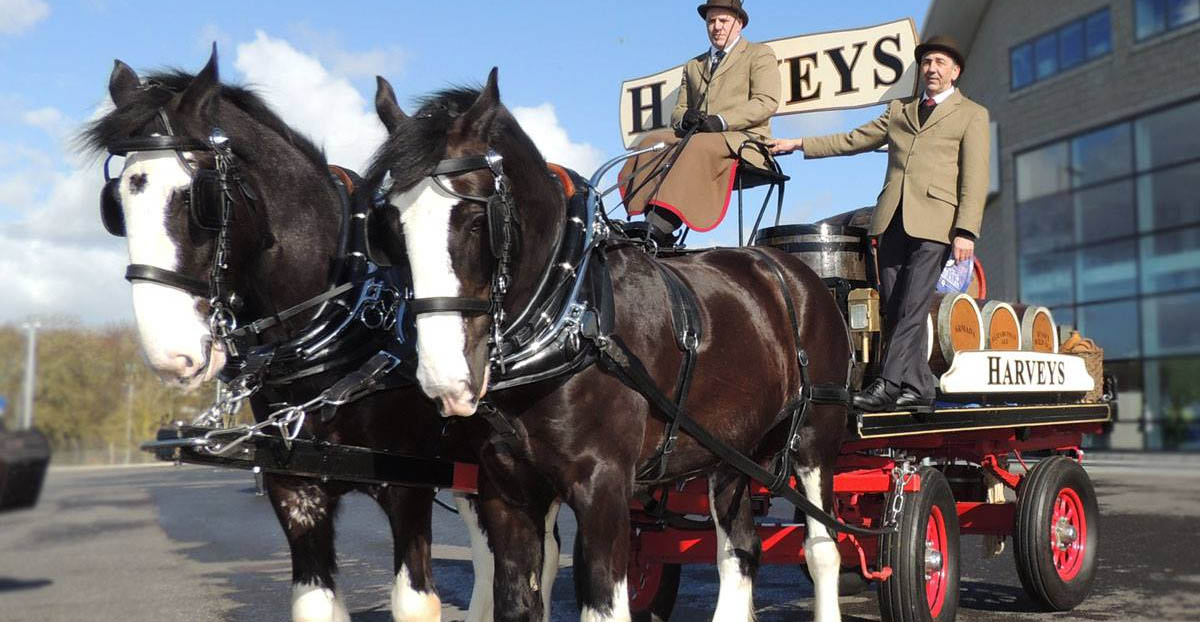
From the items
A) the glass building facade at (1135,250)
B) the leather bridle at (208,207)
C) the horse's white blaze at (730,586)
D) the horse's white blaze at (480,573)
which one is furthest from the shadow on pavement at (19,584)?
the glass building facade at (1135,250)

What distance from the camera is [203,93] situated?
3.77m

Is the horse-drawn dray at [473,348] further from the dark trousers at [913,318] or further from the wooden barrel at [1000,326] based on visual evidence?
the wooden barrel at [1000,326]

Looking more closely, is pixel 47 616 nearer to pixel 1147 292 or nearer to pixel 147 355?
pixel 147 355

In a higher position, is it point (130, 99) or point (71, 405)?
point (130, 99)

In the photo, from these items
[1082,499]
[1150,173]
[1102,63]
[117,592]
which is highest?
[1102,63]

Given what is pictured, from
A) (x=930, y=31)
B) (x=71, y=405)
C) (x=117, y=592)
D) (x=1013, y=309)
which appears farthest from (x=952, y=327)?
(x=930, y=31)

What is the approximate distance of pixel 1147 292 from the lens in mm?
24703

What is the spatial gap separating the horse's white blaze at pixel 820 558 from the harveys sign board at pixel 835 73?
253 centimetres

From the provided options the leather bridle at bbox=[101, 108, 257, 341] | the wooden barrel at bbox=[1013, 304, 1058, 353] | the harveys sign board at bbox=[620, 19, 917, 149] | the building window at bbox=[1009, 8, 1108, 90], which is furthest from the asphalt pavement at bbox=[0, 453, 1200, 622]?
the building window at bbox=[1009, 8, 1108, 90]

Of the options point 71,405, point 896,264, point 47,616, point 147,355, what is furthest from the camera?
point 47,616

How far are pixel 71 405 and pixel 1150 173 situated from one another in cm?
2621

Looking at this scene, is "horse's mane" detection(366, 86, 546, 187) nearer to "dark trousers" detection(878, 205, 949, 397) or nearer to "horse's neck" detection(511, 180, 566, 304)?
"horse's neck" detection(511, 180, 566, 304)

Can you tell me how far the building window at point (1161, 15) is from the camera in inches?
929

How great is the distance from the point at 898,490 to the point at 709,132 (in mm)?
1914
